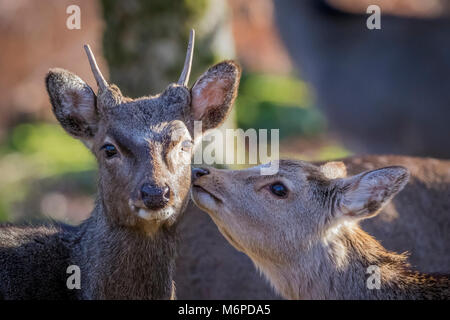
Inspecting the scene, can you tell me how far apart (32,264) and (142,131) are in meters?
1.43

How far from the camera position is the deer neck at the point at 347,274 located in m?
5.85

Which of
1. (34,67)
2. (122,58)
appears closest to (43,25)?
(34,67)

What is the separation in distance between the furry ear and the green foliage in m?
8.60

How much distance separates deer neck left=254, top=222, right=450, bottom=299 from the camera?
585 cm

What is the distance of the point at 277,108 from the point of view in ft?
53.2

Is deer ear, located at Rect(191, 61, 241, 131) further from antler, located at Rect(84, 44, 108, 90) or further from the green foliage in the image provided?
the green foliage

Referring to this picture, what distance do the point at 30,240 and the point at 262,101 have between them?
423 inches

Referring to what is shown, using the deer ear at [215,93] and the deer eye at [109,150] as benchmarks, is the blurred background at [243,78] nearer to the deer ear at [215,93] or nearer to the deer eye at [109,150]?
the deer ear at [215,93]

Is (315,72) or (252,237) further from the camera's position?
(315,72)

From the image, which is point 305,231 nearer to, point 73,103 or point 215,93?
point 215,93

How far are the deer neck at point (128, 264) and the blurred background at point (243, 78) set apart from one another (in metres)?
3.86

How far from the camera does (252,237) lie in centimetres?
594

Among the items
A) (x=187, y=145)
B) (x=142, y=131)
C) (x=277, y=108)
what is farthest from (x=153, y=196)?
(x=277, y=108)

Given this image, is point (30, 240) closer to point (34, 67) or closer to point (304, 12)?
point (304, 12)
